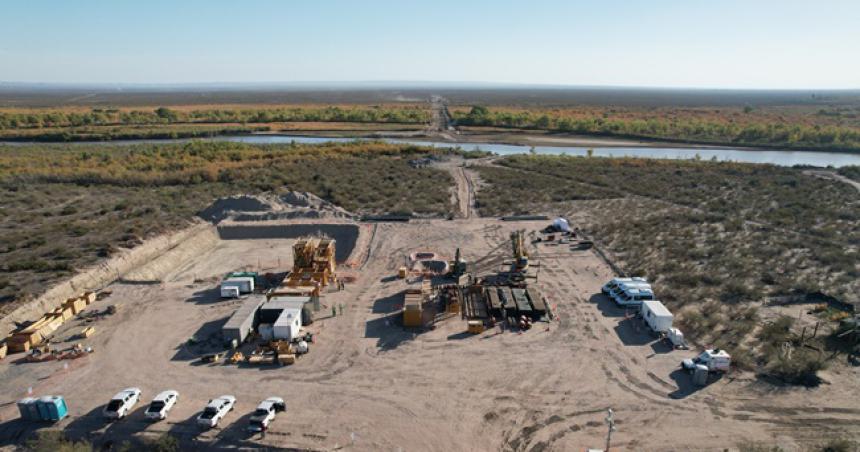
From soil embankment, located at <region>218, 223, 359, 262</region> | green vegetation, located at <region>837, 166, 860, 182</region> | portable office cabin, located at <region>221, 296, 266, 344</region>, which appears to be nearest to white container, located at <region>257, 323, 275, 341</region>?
portable office cabin, located at <region>221, 296, 266, 344</region>

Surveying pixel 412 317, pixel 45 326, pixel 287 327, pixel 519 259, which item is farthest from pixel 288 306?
pixel 519 259

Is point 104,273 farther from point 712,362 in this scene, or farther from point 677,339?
point 712,362

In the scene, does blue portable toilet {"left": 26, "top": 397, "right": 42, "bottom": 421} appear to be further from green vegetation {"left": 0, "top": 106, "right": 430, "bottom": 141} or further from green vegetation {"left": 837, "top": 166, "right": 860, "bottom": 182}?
green vegetation {"left": 0, "top": 106, "right": 430, "bottom": 141}

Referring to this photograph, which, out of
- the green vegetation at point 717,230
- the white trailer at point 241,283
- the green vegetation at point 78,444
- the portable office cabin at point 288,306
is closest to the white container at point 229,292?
the white trailer at point 241,283

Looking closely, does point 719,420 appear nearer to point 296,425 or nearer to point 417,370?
point 417,370

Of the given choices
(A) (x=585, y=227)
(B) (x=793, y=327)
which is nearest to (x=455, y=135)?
(A) (x=585, y=227)

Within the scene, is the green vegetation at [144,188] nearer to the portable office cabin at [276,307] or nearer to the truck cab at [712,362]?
the portable office cabin at [276,307]

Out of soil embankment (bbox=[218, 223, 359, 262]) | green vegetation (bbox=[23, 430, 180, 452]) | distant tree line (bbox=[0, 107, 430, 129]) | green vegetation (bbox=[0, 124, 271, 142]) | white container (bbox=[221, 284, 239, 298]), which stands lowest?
green vegetation (bbox=[23, 430, 180, 452])
